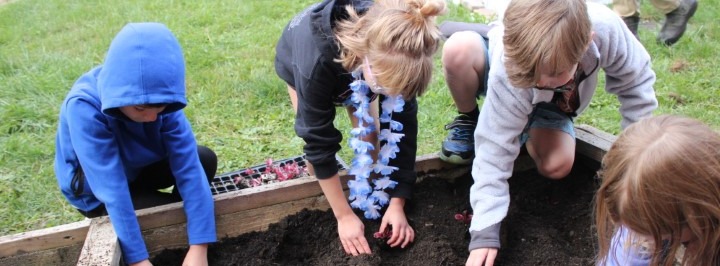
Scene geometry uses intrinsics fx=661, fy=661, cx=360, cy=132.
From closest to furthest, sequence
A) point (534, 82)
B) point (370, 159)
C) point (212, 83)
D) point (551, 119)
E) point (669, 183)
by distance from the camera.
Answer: point (669, 183) → point (534, 82) → point (370, 159) → point (551, 119) → point (212, 83)

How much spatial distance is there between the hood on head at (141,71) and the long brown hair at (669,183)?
1274 mm

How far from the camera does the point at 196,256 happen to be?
225 centimetres

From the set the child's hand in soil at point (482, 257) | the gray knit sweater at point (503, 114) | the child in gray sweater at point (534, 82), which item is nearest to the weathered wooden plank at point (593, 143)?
the child in gray sweater at point (534, 82)

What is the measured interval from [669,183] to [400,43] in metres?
0.81

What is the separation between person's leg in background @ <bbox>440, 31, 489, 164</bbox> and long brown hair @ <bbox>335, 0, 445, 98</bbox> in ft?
2.11

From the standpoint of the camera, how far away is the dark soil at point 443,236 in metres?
2.30

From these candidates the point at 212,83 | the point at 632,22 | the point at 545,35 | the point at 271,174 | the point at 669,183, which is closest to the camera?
the point at 669,183

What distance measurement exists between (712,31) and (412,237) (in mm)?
3840

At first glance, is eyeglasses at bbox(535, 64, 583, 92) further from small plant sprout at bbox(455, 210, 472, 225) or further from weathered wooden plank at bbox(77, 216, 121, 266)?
weathered wooden plank at bbox(77, 216, 121, 266)

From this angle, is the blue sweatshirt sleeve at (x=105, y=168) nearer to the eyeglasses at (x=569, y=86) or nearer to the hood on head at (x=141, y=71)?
the hood on head at (x=141, y=71)

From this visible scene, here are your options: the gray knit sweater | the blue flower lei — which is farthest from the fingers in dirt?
the gray knit sweater

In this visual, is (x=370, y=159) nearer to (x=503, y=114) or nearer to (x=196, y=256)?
(x=503, y=114)

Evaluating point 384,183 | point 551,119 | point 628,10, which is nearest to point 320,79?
point 384,183

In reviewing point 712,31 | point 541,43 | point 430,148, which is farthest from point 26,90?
point 712,31
